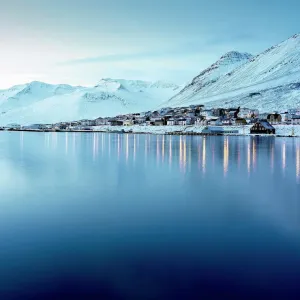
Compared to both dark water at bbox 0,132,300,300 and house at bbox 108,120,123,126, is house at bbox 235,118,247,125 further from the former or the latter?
dark water at bbox 0,132,300,300

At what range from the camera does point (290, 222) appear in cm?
1049

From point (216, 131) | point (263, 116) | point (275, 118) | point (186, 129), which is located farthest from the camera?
point (263, 116)

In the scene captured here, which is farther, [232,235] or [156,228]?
[156,228]

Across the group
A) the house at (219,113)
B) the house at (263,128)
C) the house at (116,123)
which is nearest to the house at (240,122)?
the house at (263,128)

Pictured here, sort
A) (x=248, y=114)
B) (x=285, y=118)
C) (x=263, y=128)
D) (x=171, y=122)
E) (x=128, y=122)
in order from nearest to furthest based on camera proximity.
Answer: (x=263, y=128) < (x=285, y=118) < (x=248, y=114) < (x=171, y=122) < (x=128, y=122)

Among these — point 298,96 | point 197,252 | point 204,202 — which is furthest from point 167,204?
point 298,96

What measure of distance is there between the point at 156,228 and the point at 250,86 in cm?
19721

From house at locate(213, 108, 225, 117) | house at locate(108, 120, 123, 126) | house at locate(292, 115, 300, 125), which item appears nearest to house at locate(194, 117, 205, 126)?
house at locate(213, 108, 225, 117)

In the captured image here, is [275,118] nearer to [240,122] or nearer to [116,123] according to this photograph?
[240,122]

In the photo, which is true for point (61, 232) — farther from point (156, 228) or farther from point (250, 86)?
point (250, 86)

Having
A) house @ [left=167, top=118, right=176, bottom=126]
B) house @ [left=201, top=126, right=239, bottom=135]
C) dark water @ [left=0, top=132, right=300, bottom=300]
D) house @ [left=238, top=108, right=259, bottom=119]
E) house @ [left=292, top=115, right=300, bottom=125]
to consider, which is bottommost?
dark water @ [left=0, top=132, right=300, bottom=300]

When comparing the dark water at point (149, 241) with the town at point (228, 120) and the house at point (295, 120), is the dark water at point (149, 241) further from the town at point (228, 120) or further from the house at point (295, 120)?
the house at point (295, 120)

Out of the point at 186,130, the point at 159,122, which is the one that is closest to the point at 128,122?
the point at 159,122

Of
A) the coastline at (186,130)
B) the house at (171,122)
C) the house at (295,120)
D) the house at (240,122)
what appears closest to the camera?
the coastline at (186,130)
